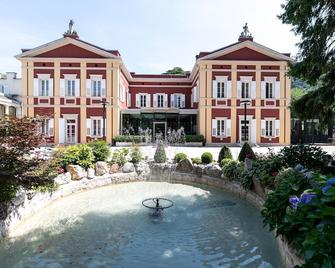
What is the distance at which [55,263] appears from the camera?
416 centimetres

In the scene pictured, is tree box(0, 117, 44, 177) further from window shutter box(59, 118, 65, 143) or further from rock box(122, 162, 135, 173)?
window shutter box(59, 118, 65, 143)

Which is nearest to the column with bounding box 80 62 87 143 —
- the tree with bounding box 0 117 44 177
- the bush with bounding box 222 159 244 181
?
the bush with bounding box 222 159 244 181

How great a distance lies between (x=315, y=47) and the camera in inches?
297

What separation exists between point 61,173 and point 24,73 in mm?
15954

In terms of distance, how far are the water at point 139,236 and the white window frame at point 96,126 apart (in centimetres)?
1465

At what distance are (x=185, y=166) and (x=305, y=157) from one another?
4.19 m

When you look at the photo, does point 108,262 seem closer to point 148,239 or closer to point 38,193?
point 148,239

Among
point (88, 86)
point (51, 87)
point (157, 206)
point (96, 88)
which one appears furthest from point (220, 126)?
point (157, 206)

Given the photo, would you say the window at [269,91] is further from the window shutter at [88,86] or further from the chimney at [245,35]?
the window shutter at [88,86]

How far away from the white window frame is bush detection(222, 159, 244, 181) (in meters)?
14.7

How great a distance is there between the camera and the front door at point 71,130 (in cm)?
2192

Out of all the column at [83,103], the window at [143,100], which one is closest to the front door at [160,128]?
the window at [143,100]

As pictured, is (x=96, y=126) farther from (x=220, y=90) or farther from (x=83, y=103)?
(x=220, y=90)

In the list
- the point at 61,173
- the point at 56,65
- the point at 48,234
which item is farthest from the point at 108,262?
the point at 56,65
